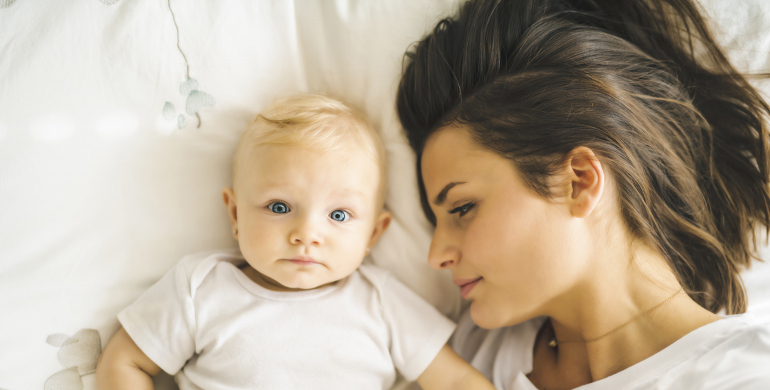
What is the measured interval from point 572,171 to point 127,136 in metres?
1.12

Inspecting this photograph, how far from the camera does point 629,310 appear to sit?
121 cm

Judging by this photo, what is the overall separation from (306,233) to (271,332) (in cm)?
29

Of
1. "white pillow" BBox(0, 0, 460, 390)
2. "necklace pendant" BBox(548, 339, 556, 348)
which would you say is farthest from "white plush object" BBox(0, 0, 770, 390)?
"necklace pendant" BBox(548, 339, 556, 348)

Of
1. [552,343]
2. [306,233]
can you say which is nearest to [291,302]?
[306,233]

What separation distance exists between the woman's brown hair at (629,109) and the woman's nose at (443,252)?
0.56ft

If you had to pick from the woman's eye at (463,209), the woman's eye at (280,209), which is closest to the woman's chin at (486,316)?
the woman's eye at (463,209)

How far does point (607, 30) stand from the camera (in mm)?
1356

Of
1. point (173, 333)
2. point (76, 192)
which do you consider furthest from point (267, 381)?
point (76, 192)

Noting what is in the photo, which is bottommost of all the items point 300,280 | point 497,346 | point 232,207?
point 497,346

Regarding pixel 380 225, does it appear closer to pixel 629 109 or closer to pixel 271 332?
pixel 271 332

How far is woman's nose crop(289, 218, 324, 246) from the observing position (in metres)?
1.14

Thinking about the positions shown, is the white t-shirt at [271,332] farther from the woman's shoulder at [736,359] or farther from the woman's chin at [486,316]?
the woman's shoulder at [736,359]

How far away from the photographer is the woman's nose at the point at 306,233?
1.14 m

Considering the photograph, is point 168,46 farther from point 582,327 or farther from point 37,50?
point 582,327
